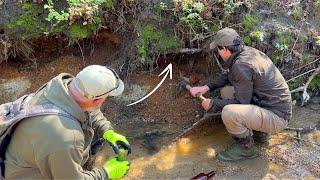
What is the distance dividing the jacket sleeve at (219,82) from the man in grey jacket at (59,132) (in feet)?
7.29

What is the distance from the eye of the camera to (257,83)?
4.80 metres

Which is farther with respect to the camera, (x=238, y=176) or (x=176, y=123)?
(x=176, y=123)

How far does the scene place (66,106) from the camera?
319 centimetres

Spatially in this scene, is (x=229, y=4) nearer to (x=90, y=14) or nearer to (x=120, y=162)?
(x=90, y=14)

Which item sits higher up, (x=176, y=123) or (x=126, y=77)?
(x=126, y=77)

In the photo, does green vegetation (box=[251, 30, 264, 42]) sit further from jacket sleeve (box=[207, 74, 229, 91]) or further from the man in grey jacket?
the man in grey jacket

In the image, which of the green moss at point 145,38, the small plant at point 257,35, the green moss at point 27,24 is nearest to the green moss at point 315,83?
the small plant at point 257,35

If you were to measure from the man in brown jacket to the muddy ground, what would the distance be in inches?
15.2

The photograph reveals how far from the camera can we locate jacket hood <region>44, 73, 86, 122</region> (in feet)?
10.4

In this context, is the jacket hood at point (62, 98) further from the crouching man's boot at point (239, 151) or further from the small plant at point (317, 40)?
the small plant at point (317, 40)

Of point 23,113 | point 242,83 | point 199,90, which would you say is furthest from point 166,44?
point 23,113

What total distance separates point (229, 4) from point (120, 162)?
8.93 ft

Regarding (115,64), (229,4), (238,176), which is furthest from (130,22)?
(238,176)

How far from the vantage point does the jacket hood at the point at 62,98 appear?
3.18 m
